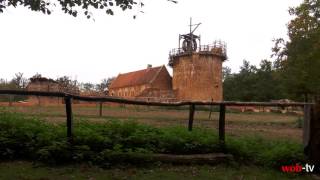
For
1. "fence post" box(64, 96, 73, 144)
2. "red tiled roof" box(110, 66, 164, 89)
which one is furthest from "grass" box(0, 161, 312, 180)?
"red tiled roof" box(110, 66, 164, 89)

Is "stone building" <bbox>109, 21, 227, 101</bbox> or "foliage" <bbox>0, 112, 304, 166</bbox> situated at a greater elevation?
"stone building" <bbox>109, 21, 227, 101</bbox>

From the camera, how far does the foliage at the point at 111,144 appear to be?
27.8ft

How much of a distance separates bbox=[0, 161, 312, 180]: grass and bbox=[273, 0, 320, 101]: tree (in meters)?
19.1

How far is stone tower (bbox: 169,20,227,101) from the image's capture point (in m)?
61.9

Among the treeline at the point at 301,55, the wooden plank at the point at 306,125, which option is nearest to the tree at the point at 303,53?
the treeline at the point at 301,55

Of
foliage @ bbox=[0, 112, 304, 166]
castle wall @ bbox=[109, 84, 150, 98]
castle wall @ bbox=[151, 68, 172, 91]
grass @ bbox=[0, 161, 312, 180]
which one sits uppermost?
castle wall @ bbox=[151, 68, 172, 91]

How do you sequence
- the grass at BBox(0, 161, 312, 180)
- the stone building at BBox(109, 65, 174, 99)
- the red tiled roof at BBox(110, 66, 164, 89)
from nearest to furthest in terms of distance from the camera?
the grass at BBox(0, 161, 312, 180), the stone building at BBox(109, 65, 174, 99), the red tiled roof at BBox(110, 66, 164, 89)

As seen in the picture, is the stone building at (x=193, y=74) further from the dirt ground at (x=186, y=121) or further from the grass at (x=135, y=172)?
the grass at (x=135, y=172)

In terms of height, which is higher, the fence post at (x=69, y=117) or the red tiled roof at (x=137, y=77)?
the red tiled roof at (x=137, y=77)

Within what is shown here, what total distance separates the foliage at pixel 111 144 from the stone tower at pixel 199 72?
51471mm

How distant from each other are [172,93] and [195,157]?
179 feet

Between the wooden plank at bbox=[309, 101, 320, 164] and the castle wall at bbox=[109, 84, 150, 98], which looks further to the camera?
the castle wall at bbox=[109, 84, 150, 98]

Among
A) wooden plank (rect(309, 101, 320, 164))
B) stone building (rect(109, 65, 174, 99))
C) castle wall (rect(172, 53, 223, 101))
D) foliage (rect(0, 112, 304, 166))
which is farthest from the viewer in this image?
stone building (rect(109, 65, 174, 99))

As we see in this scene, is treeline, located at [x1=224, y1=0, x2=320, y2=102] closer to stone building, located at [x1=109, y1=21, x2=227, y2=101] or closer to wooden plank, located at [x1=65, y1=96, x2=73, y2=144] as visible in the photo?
wooden plank, located at [x1=65, y1=96, x2=73, y2=144]
